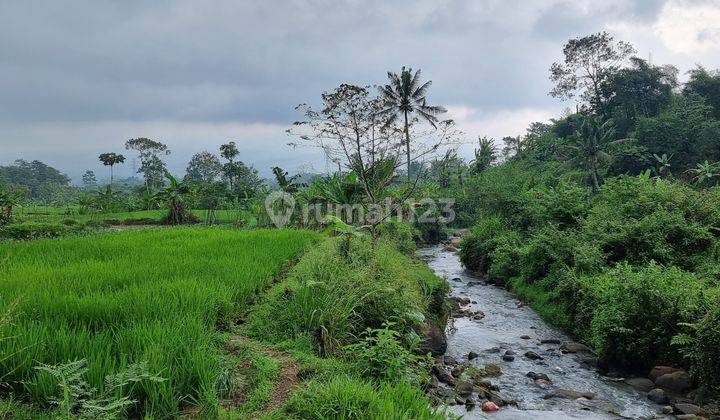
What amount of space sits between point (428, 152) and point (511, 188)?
10.6m

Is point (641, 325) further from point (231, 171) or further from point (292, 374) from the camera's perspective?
point (231, 171)

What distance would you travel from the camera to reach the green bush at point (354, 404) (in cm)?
338

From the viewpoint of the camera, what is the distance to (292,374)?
4.31m

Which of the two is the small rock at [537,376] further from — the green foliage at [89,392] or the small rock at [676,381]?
the green foliage at [89,392]

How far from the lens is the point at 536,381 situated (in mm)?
7328

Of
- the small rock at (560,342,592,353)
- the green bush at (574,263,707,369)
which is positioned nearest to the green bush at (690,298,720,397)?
the green bush at (574,263,707,369)

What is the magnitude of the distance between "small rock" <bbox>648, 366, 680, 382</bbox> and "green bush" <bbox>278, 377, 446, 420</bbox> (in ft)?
18.6

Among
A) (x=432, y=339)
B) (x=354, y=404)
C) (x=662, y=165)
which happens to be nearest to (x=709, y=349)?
(x=432, y=339)

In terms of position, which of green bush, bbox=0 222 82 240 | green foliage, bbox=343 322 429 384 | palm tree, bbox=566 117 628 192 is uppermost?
palm tree, bbox=566 117 628 192

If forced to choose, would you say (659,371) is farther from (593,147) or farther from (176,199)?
(593,147)

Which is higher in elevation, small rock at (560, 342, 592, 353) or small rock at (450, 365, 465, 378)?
small rock at (450, 365, 465, 378)

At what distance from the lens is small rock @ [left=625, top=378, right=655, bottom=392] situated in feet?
23.1

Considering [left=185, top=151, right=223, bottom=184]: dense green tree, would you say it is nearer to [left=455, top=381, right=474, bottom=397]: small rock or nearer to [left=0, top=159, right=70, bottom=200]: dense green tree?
[left=0, top=159, right=70, bottom=200]: dense green tree

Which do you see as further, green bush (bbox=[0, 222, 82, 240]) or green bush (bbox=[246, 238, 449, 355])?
green bush (bbox=[0, 222, 82, 240])
